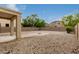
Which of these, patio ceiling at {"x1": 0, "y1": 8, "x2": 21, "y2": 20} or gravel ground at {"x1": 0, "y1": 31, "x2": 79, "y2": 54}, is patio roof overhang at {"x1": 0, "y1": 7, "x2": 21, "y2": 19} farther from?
gravel ground at {"x1": 0, "y1": 31, "x2": 79, "y2": 54}

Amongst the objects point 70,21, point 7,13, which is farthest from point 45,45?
point 7,13

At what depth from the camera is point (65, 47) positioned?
3.78m

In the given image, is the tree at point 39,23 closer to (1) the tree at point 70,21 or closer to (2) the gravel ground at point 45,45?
(2) the gravel ground at point 45,45

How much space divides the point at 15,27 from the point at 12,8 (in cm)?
41

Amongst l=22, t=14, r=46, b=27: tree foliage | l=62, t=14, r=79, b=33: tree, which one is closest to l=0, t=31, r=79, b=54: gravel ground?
l=62, t=14, r=79, b=33: tree

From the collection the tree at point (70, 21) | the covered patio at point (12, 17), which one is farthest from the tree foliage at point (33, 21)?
the tree at point (70, 21)

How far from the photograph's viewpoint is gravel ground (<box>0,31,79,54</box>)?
374 centimetres

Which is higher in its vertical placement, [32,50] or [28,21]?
[28,21]

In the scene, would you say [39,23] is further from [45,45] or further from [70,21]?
[70,21]

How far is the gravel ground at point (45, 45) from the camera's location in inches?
147

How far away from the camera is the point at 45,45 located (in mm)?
3801

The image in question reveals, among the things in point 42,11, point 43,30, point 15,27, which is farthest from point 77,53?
point 15,27
